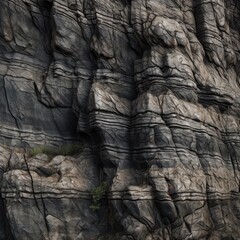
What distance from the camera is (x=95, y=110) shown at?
46.9 ft

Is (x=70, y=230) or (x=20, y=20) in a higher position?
(x=20, y=20)

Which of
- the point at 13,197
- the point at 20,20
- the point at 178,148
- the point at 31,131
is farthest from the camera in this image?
the point at 20,20

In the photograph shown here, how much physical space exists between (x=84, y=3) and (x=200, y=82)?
6.52m

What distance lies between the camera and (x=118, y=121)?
575 inches

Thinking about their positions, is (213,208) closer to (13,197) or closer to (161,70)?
(161,70)

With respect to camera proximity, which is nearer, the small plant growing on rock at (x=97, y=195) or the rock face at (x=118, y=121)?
the rock face at (x=118, y=121)

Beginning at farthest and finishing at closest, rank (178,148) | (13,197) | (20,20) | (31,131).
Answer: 1. (20,20)
2. (31,131)
3. (178,148)
4. (13,197)

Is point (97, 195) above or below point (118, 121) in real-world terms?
below

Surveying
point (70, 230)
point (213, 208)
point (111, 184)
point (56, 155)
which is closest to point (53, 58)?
point (56, 155)

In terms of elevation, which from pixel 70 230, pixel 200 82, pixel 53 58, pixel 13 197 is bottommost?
pixel 70 230

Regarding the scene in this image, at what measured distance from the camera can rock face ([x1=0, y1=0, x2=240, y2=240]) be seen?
13.1 meters

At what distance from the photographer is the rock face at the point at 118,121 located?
1314cm

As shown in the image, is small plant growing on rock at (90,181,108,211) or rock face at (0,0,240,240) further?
small plant growing on rock at (90,181,108,211)

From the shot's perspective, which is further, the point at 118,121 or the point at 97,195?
the point at 118,121
